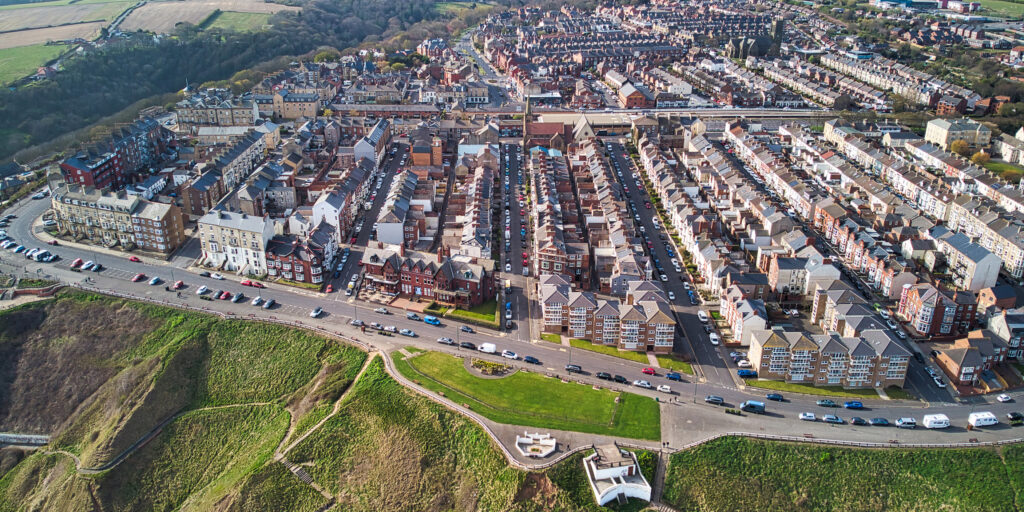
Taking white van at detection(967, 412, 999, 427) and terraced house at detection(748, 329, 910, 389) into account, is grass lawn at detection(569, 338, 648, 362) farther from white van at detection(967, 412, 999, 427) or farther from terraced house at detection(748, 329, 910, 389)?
white van at detection(967, 412, 999, 427)

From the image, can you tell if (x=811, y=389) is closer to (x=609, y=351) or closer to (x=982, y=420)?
(x=982, y=420)

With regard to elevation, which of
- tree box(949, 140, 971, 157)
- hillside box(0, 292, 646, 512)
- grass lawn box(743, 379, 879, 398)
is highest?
tree box(949, 140, 971, 157)

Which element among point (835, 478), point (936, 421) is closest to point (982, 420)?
point (936, 421)

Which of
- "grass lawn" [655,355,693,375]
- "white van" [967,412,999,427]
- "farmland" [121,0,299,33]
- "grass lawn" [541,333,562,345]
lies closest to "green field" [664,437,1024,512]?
"white van" [967,412,999,427]

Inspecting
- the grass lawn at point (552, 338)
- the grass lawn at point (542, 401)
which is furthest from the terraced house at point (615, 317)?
the grass lawn at point (542, 401)

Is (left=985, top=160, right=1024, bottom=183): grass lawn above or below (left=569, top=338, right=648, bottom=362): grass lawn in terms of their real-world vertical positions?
above

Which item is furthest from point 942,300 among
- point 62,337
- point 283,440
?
point 62,337
